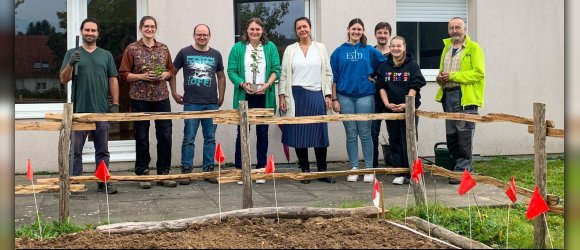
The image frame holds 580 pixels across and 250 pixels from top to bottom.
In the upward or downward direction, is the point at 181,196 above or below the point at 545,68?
below

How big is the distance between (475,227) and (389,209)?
3.14 ft

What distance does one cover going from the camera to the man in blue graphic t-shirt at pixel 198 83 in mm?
7859

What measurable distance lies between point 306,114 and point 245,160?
2127mm

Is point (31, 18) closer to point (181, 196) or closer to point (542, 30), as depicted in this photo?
point (181, 196)

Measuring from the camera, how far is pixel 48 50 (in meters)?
9.06

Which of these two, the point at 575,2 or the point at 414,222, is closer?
the point at 575,2

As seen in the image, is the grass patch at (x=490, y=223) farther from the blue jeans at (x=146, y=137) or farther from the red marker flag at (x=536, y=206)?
the blue jeans at (x=146, y=137)

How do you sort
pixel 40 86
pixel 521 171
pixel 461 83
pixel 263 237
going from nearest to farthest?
pixel 263 237 → pixel 461 83 → pixel 521 171 → pixel 40 86

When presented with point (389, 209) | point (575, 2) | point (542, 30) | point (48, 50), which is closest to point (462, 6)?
point (542, 30)

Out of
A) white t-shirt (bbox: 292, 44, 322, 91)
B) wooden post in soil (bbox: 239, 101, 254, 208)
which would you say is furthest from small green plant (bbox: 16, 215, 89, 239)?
white t-shirt (bbox: 292, 44, 322, 91)

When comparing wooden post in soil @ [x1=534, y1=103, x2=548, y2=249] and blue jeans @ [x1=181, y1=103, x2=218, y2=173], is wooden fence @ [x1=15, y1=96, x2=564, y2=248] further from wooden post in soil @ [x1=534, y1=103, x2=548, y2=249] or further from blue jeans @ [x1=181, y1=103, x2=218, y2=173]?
blue jeans @ [x1=181, y1=103, x2=218, y2=173]

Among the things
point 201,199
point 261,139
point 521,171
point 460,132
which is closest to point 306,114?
point 261,139

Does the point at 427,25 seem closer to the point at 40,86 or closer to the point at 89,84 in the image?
the point at 89,84

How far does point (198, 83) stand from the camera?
7887 mm
